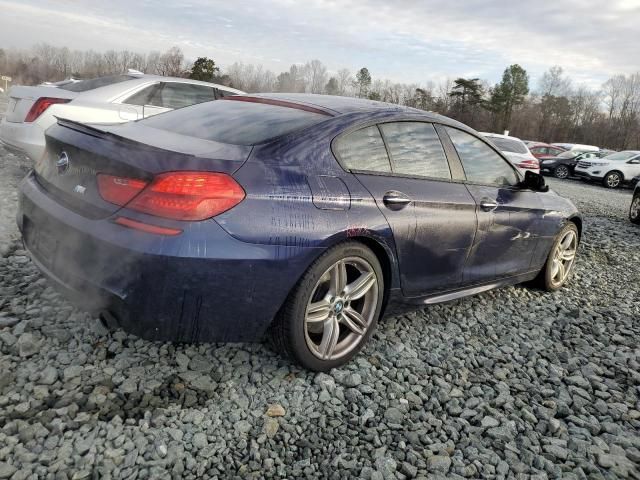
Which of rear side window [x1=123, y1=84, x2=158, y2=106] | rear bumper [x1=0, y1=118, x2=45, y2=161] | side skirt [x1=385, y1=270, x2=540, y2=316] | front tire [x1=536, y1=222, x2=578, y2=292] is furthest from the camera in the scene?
rear side window [x1=123, y1=84, x2=158, y2=106]

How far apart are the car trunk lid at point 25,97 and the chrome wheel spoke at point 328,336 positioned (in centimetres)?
452

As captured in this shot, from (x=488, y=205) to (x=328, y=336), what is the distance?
5.00 ft

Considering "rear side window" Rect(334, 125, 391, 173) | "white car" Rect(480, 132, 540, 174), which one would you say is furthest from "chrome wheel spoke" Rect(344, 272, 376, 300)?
"white car" Rect(480, 132, 540, 174)

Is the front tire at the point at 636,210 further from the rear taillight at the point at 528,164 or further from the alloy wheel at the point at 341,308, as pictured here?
the alloy wheel at the point at 341,308

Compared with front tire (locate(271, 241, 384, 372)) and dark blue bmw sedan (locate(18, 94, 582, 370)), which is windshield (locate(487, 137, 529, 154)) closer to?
dark blue bmw sedan (locate(18, 94, 582, 370))

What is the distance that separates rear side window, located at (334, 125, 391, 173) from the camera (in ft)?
8.47

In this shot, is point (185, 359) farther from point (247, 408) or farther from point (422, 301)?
point (422, 301)

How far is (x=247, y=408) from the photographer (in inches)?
89.0

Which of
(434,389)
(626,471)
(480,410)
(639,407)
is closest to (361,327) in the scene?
(434,389)

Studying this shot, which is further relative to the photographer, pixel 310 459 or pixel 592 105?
pixel 592 105

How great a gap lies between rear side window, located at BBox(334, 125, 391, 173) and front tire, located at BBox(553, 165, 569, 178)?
70.6 feet

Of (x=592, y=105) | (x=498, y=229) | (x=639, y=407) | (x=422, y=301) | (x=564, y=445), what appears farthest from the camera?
(x=592, y=105)

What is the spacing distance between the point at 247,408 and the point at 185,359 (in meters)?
0.51

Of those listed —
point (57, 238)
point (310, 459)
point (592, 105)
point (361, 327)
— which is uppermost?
point (592, 105)
